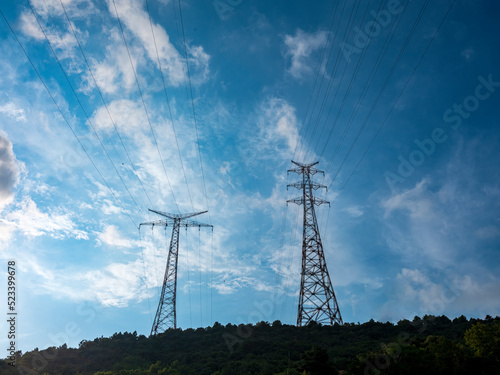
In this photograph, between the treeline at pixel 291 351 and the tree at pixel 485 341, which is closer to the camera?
the treeline at pixel 291 351

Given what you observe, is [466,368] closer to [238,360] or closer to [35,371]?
[238,360]

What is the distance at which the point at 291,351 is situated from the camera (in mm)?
46938

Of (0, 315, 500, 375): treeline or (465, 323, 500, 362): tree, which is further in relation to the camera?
(465, 323, 500, 362): tree

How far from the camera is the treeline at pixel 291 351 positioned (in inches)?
1292

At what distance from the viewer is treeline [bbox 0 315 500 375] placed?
32.8 meters

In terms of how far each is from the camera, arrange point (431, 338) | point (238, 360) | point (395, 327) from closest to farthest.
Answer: point (431, 338), point (238, 360), point (395, 327)

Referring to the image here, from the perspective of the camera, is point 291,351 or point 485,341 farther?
point 291,351

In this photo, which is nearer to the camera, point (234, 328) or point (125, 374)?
point (125, 374)

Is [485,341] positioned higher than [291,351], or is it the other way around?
[485,341]

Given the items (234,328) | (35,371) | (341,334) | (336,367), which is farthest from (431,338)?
(35,371)

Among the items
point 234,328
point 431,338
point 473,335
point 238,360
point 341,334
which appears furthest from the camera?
point 234,328

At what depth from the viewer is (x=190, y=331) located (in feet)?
214

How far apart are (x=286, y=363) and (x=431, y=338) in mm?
17530

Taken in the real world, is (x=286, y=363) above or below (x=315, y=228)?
below
